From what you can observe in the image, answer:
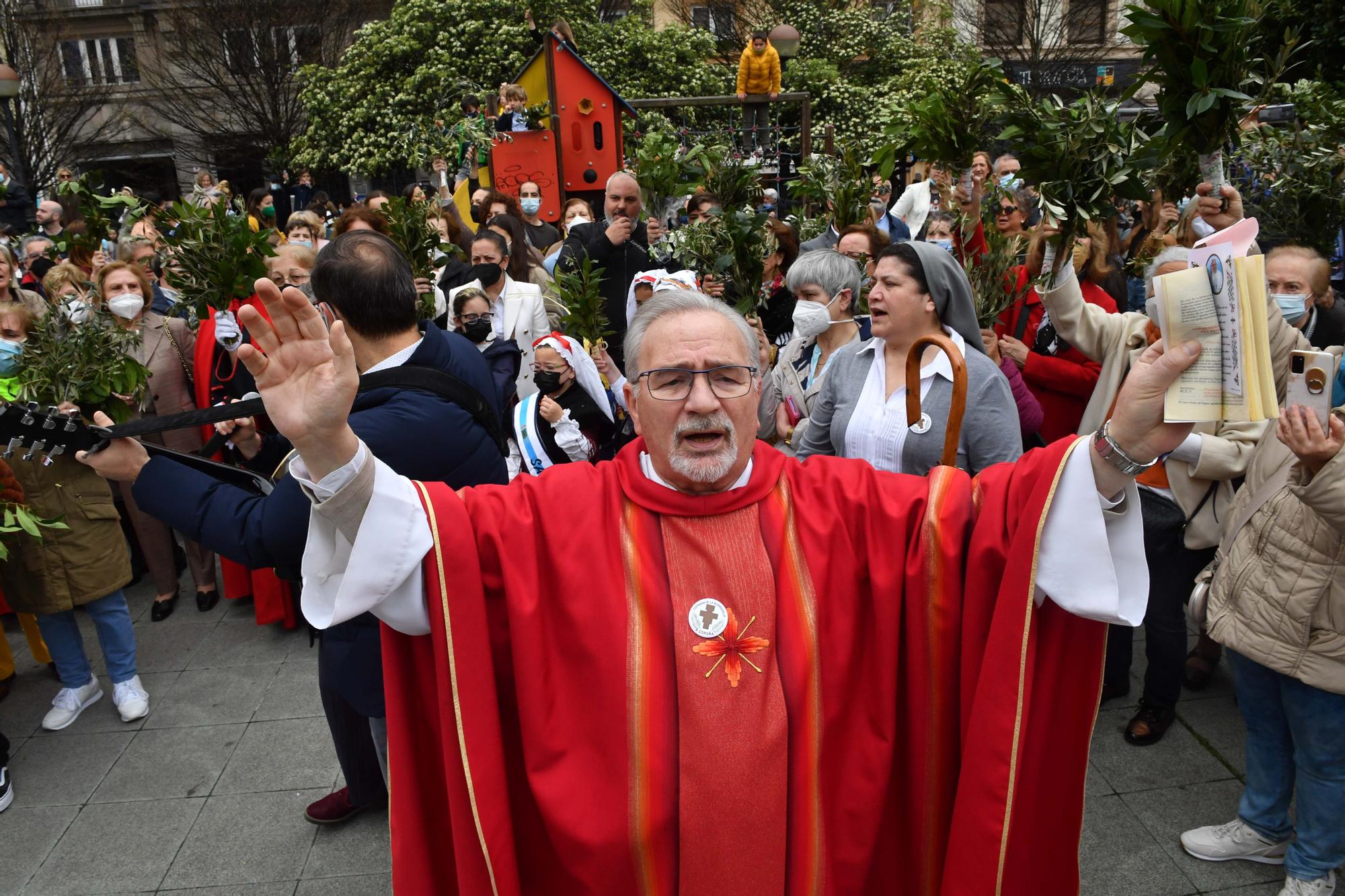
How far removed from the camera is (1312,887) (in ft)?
10.9

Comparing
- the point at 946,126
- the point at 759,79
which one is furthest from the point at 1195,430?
the point at 759,79

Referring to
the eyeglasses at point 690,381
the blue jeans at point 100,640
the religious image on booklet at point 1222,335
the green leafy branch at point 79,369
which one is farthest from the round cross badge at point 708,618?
the blue jeans at point 100,640

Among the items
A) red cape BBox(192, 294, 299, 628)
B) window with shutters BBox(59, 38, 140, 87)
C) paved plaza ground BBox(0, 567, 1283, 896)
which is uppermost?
window with shutters BBox(59, 38, 140, 87)

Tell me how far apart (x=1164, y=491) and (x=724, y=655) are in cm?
279

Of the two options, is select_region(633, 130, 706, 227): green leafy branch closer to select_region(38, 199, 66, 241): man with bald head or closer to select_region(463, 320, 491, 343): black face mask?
select_region(463, 320, 491, 343): black face mask

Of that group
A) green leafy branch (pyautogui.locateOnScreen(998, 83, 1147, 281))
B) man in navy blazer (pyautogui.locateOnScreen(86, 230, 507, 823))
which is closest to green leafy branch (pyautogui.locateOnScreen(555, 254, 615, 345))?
man in navy blazer (pyautogui.locateOnScreen(86, 230, 507, 823))

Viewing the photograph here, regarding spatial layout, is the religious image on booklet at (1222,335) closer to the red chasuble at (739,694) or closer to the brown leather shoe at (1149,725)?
the red chasuble at (739,694)

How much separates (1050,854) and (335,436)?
183cm

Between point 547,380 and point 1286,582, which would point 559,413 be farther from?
point 1286,582

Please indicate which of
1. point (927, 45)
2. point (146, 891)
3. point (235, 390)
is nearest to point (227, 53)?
point (927, 45)

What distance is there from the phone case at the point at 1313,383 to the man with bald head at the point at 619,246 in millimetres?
4187

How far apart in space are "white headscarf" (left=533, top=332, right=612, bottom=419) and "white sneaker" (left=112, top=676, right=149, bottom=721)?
2733mm

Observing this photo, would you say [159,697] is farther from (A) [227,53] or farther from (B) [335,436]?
(A) [227,53]

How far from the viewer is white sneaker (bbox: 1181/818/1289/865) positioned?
362 centimetres
